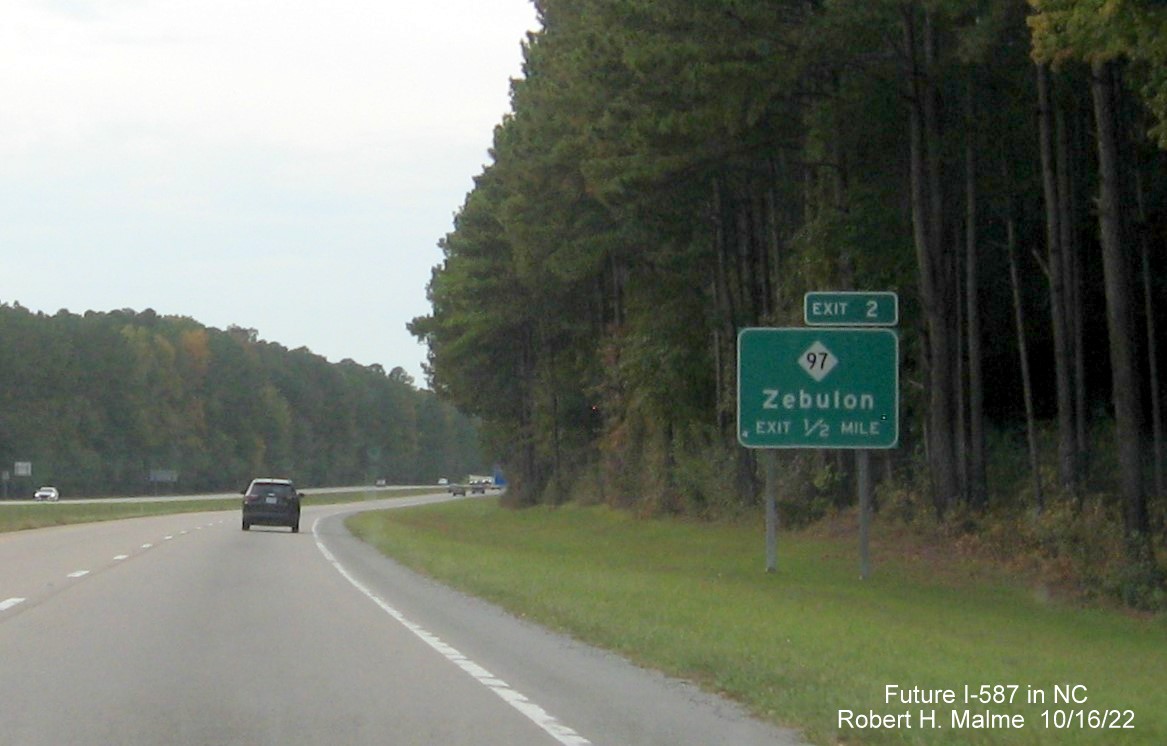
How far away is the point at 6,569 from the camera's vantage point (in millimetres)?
30984

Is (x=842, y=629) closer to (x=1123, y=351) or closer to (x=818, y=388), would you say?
(x=1123, y=351)

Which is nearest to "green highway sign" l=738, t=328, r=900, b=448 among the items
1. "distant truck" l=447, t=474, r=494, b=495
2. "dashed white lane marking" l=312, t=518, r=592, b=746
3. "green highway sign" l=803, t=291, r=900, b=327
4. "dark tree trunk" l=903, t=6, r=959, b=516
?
"green highway sign" l=803, t=291, r=900, b=327

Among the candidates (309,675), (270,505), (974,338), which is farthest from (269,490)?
(309,675)

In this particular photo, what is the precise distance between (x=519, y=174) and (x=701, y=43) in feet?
89.1

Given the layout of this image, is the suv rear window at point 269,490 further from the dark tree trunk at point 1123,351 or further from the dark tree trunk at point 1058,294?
the dark tree trunk at point 1123,351

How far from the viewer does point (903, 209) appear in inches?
1518

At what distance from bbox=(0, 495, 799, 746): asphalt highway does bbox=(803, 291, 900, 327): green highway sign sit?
764 centimetres

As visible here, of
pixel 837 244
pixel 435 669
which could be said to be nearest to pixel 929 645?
pixel 435 669

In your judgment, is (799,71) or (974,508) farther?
(974,508)

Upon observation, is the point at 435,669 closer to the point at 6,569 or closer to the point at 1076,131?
the point at 6,569

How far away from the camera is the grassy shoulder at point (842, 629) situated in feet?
40.5

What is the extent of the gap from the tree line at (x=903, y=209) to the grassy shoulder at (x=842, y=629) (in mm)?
2737

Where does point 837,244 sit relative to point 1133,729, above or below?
above

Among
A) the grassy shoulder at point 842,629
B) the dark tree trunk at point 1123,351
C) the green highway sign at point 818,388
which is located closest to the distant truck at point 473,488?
the grassy shoulder at point 842,629
